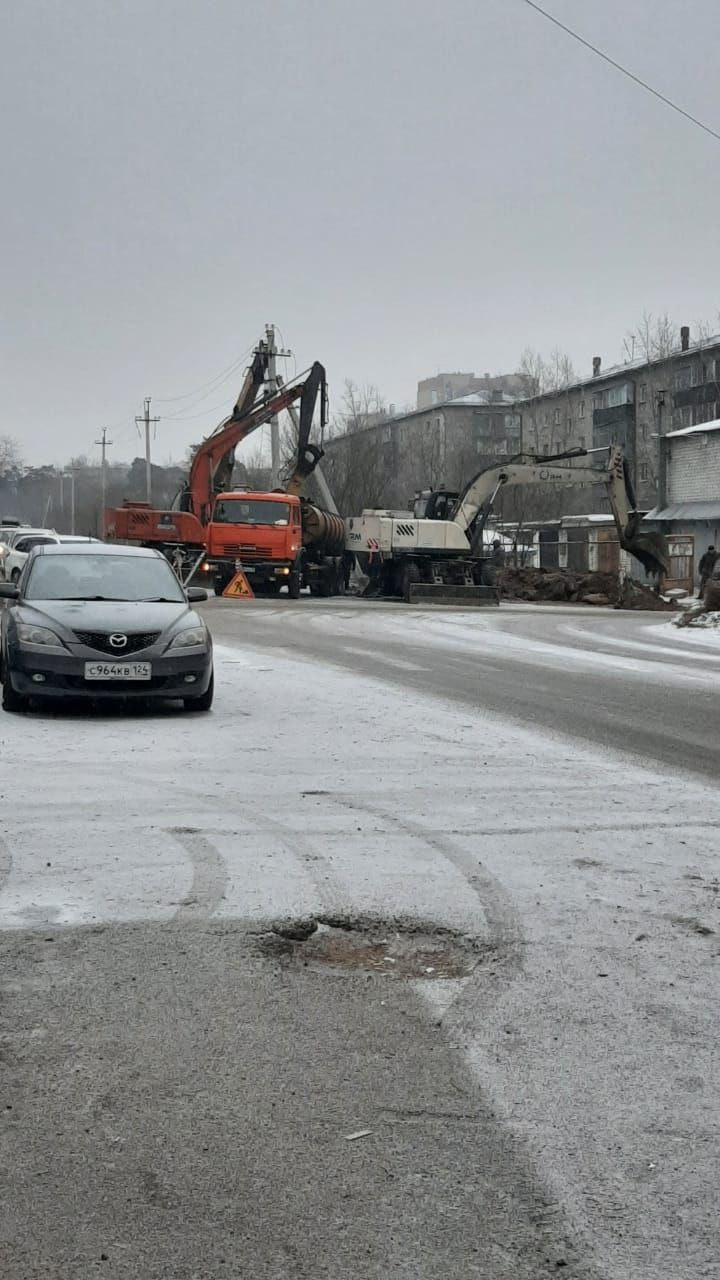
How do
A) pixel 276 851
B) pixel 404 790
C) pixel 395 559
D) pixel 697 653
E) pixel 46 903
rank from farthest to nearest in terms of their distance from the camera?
1. pixel 395 559
2. pixel 697 653
3. pixel 404 790
4. pixel 276 851
5. pixel 46 903

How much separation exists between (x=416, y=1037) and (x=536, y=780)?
462cm

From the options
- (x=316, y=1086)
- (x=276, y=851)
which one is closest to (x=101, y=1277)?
(x=316, y=1086)

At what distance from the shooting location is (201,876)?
19.3 ft

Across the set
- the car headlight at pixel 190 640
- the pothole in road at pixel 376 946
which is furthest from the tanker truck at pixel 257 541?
the pothole in road at pixel 376 946

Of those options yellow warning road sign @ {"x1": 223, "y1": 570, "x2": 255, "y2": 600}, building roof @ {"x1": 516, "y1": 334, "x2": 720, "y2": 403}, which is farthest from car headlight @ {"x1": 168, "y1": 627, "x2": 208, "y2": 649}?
building roof @ {"x1": 516, "y1": 334, "x2": 720, "y2": 403}

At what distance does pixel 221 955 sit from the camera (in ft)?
15.7

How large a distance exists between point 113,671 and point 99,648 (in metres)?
0.24

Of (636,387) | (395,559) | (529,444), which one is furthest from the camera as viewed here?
(529,444)

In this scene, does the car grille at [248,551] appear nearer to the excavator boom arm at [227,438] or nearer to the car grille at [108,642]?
the excavator boom arm at [227,438]

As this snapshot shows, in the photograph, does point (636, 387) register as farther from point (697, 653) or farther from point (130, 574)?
point (130, 574)

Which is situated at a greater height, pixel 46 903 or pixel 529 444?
pixel 529 444

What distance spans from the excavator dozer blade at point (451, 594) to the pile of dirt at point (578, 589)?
3.75 m

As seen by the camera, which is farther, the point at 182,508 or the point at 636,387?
the point at 636,387

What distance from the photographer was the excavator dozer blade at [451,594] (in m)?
36.0
